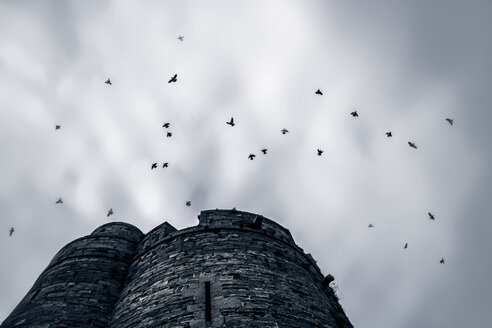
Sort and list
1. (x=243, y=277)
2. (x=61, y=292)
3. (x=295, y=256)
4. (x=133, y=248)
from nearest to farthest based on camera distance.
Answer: (x=243, y=277), (x=61, y=292), (x=295, y=256), (x=133, y=248)

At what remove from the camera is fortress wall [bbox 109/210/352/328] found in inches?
330

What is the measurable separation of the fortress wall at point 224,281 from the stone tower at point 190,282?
24 millimetres

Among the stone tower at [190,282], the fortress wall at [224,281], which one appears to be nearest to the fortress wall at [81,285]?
the stone tower at [190,282]

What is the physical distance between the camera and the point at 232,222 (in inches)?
475

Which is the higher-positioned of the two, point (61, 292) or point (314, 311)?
point (61, 292)

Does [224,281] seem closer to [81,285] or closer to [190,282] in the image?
[190,282]

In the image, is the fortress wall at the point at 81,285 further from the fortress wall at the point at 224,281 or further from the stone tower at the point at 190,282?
the fortress wall at the point at 224,281

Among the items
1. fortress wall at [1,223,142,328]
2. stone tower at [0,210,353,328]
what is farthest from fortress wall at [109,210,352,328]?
fortress wall at [1,223,142,328]

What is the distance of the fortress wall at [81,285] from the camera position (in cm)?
1029

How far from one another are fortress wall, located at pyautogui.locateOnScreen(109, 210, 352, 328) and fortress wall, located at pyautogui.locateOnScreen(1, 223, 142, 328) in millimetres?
700

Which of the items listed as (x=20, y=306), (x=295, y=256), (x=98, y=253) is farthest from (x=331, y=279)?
(x=20, y=306)

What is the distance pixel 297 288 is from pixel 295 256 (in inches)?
87.9

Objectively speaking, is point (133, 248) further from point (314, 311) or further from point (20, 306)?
point (314, 311)

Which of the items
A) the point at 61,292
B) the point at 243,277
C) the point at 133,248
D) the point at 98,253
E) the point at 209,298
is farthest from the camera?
the point at 133,248
